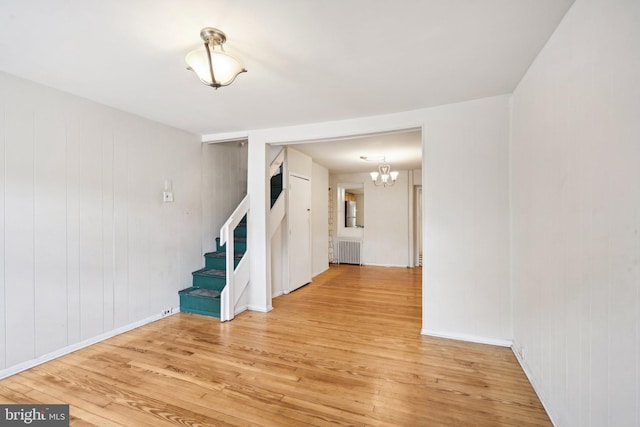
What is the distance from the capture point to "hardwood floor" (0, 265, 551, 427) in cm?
181

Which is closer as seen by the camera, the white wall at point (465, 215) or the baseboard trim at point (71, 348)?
the baseboard trim at point (71, 348)

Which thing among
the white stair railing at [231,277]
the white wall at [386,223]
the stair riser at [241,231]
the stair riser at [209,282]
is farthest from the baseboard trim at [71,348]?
the white wall at [386,223]

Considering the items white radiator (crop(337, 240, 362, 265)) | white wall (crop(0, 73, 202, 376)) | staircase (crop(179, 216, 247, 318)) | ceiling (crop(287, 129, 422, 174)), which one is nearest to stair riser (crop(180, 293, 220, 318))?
staircase (crop(179, 216, 247, 318))

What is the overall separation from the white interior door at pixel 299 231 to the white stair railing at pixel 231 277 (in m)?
1.12

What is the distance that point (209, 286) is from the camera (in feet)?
12.8

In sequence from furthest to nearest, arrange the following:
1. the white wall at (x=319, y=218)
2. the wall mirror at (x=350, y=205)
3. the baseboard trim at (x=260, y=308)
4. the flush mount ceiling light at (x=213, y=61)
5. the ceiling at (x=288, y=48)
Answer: the wall mirror at (x=350, y=205) < the white wall at (x=319, y=218) < the baseboard trim at (x=260, y=308) < the flush mount ceiling light at (x=213, y=61) < the ceiling at (x=288, y=48)

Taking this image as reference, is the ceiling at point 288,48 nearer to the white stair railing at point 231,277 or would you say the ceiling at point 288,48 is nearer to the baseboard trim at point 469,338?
the white stair railing at point 231,277

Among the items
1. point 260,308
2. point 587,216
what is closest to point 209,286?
point 260,308

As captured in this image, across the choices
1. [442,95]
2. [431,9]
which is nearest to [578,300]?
[431,9]

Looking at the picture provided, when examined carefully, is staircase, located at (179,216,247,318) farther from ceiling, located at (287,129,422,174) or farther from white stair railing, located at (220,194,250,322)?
ceiling, located at (287,129,422,174)

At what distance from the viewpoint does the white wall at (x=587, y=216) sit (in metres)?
1.09

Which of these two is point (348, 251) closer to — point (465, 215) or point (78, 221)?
point (465, 215)

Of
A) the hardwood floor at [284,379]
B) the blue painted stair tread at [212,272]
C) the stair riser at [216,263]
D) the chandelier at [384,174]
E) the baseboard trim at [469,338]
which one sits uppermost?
the chandelier at [384,174]

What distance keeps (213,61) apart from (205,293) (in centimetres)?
298
